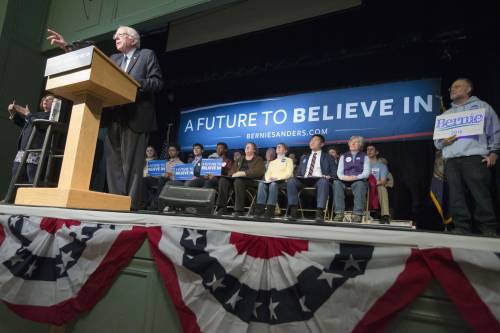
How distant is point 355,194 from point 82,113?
8.83 feet

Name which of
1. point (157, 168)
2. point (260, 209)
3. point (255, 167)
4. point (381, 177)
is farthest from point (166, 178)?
point (381, 177)

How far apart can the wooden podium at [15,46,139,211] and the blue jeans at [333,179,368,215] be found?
2.37m

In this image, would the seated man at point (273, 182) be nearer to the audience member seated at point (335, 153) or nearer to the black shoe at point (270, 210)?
the black shoe at point (270, 210)

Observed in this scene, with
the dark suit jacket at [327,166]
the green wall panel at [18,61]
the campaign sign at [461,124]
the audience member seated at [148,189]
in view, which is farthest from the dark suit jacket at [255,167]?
the green wall panel at [18,61]

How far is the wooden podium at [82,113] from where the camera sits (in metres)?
1.57

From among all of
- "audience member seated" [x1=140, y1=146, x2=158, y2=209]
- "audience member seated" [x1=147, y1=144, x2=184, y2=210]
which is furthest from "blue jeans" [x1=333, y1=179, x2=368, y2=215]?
"audience member seated" [x1=140, y1=146, x2=158, y2=209]

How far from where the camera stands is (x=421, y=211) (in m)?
3.81

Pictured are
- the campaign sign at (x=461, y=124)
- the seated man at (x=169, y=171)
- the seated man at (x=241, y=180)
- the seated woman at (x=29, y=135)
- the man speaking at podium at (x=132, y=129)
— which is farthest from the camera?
the seated man at (x=169, y=171)

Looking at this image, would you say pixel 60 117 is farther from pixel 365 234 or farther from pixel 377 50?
pixel 377 50

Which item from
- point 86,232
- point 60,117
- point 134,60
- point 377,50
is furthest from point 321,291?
point 377,50

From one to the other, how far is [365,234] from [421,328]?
0.24 m

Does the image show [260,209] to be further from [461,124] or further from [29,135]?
[29,135]

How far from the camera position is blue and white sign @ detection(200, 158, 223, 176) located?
170 inches

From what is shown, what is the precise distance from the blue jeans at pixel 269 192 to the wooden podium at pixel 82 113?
2.27 metres
